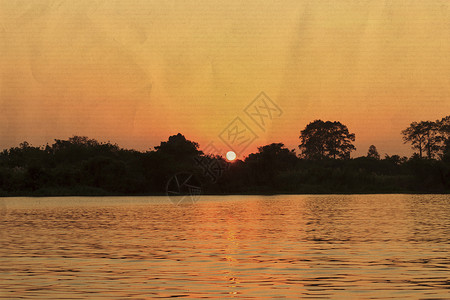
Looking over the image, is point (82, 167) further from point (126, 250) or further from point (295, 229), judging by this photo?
point (126, 250)

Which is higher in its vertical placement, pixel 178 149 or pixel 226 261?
pixel 178 149

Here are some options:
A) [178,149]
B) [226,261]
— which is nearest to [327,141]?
[178,149]

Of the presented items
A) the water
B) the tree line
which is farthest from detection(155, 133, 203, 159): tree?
the water

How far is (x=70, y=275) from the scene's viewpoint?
20438mm

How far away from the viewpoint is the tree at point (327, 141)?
179m

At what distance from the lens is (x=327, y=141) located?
179 meters

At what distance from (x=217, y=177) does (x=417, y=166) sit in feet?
116

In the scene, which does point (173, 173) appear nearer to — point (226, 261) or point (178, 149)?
point (178, 149)

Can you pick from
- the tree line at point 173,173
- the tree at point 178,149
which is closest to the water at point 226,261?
the tree line at point 173,173

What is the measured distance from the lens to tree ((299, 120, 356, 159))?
586ft

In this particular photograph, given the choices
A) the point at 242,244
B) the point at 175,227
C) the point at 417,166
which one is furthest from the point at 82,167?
the point at 242,244

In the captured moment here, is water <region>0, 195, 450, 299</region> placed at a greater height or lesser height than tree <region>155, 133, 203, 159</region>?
lesser

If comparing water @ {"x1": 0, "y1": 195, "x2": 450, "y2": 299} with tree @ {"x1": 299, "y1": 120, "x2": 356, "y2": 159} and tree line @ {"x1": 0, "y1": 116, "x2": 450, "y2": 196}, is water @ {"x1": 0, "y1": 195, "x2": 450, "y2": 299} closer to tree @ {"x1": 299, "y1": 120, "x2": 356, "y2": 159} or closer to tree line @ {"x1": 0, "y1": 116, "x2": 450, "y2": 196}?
tree line @ {"x1": 0, "y1": 116, "x2": 450, "y2": 196}

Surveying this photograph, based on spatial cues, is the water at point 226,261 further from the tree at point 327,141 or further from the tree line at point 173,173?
the tree at point 327,141
